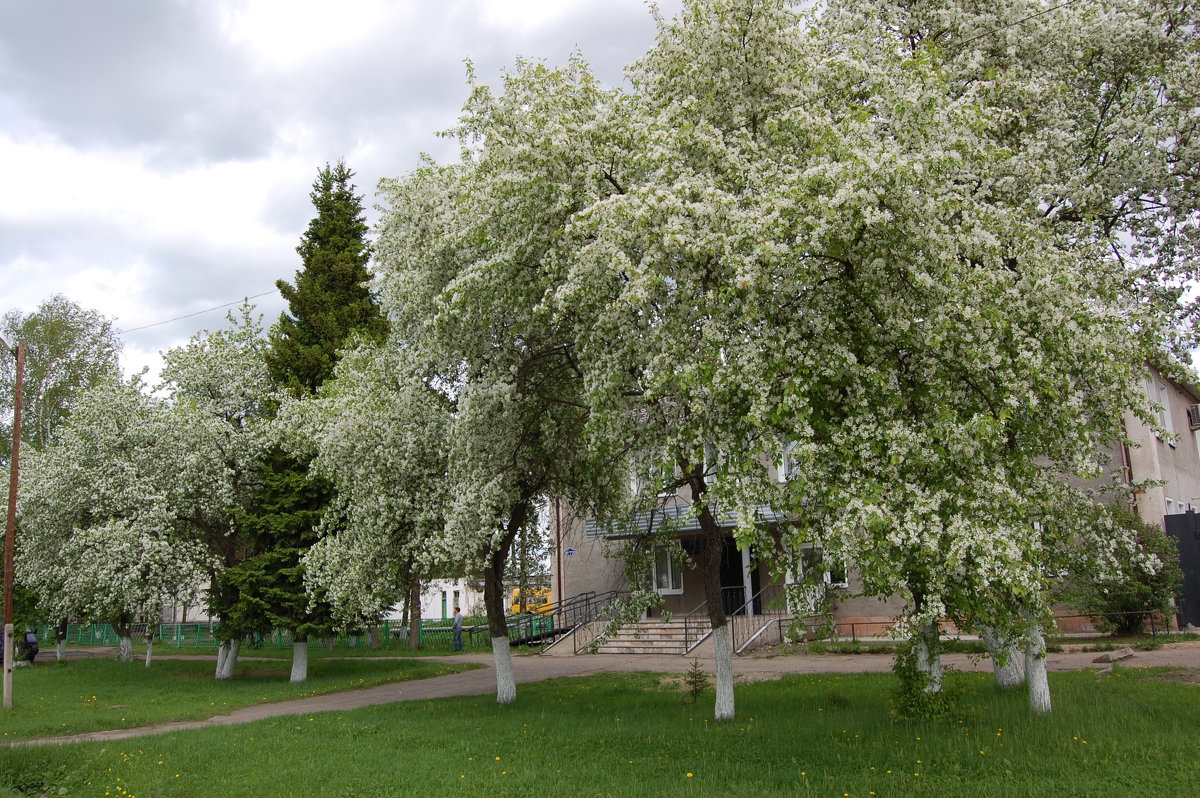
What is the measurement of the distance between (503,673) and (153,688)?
461 inches

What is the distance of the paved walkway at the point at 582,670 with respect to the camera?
15.5 m

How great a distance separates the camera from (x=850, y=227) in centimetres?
833

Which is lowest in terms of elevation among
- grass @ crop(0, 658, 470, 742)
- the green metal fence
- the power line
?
the green metal fence

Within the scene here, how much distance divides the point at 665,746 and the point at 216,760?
19.7ft

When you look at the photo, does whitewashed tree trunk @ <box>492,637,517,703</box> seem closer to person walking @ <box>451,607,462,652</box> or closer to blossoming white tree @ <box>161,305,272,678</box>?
blossoming white tree @ <box>161,305,272,678</box>

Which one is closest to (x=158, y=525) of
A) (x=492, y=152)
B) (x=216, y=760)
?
(x=216, y=760)

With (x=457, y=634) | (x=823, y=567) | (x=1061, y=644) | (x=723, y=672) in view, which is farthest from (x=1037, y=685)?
(x=457, y=634)

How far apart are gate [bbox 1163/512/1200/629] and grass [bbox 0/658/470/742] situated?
19409 mm

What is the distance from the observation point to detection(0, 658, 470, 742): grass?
Answer: 16.4 metres

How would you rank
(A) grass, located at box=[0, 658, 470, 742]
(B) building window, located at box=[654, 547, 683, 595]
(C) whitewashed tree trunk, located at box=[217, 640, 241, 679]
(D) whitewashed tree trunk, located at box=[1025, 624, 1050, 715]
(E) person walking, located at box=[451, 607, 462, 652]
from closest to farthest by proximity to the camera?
(D) whitewashed tree trunk, located at box=[1025, 624, 1050, 715], (A) grass, located at box=[0, 658, 470, 742], (C) whitewashed tree trunk, located at box=[217, 640, 241, 679], (B) building window, located at box=[654, 547, 683, 595], (E) person walking, located at box=[451, 607, 462, 652]

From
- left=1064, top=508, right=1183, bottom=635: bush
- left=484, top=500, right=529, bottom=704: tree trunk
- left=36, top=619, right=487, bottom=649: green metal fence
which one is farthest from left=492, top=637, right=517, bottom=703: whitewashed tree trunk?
left=36, top=619, right=487, bottom=649: green metal fence

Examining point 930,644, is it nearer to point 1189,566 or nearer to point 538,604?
point 1189,566

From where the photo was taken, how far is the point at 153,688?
21703 millimetres

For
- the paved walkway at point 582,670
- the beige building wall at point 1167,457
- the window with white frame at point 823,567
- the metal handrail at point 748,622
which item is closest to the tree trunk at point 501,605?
the paved walkway at point 582,670
